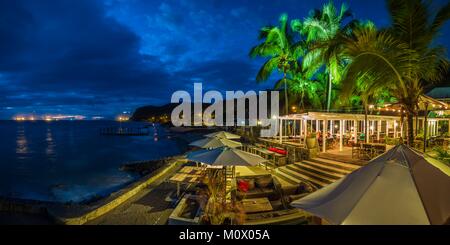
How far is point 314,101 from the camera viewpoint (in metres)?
24.4

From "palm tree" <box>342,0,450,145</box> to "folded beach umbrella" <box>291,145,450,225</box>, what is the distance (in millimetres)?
3491

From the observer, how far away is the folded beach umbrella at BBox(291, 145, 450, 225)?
8.18ft

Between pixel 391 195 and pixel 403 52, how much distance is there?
4495 mm

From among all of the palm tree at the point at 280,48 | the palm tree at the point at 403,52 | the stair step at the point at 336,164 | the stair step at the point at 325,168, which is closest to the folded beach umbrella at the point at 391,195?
the palm tree at the point at 403,52

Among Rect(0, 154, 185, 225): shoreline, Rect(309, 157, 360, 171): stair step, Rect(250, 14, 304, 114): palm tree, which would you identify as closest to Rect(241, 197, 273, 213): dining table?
Rect(0, 154, 185, 225): shoreline

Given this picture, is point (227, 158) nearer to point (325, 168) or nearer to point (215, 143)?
point (215, 143)

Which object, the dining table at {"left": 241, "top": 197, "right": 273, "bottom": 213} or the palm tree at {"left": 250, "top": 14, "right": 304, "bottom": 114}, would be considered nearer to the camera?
the dining table at {"left": 241, "top": 197, "right": 273, "bottom": 213}

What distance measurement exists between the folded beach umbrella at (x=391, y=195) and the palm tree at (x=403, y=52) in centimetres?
349

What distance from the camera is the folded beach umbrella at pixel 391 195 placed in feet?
8.18

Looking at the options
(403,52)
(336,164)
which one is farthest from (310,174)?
(403,52)

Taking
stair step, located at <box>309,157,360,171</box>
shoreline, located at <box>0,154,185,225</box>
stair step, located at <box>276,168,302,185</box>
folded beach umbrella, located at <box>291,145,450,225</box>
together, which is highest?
folded beach umbrella, located at <box>291,145,450,225</box>

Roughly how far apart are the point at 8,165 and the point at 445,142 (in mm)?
43107

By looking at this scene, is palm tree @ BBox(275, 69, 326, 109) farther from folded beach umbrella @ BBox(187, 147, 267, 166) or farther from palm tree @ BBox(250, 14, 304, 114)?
folded beach umbrella @ BBox(187, 147, 267, 166)
